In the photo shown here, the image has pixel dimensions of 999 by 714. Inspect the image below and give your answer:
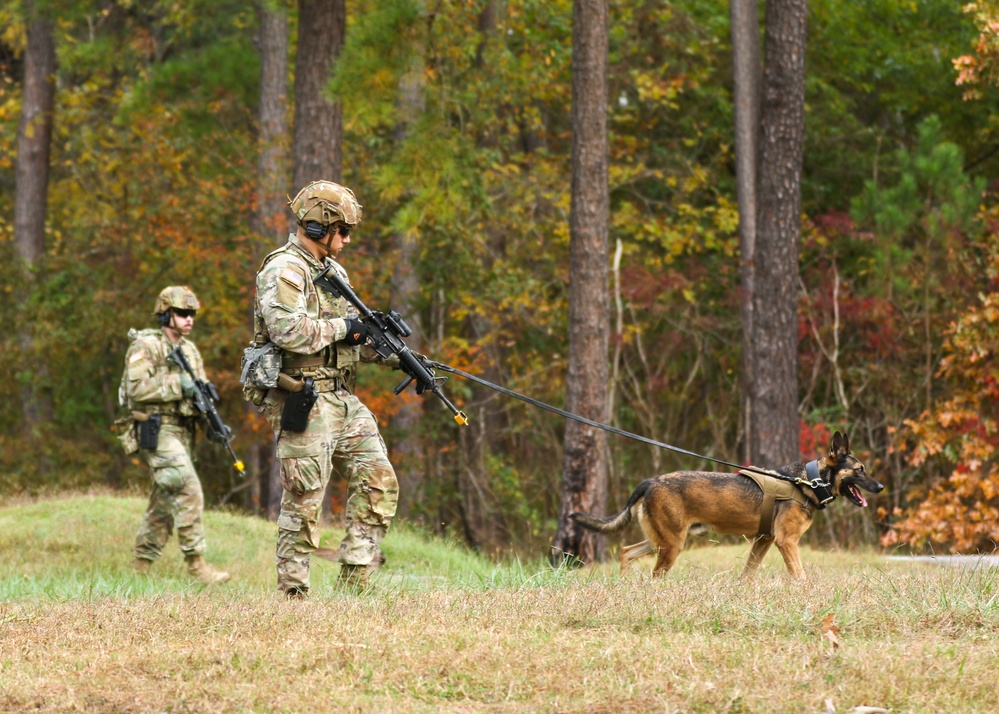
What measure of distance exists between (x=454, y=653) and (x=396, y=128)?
15.3 m

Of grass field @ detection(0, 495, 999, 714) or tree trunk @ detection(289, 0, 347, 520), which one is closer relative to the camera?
grass field @ detection(0, 495, 999, 714)

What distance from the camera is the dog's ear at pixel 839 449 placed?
8.05m

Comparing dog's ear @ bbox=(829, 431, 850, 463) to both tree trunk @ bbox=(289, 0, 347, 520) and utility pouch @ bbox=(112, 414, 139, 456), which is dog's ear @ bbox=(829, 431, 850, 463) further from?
tree trunk @ bbox=(289, 0, 347, 520)

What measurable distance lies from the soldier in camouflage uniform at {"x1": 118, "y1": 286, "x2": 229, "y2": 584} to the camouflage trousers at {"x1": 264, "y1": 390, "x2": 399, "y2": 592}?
9.34 feet

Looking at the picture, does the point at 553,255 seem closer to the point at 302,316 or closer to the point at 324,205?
the point at 324,205

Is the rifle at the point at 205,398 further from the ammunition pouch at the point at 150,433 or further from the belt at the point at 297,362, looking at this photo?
the belt at the point at 297,362

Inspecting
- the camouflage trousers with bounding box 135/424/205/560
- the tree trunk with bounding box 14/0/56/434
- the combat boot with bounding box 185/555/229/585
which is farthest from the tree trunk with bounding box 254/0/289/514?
the combat boot with bounding box 185/555/229/585

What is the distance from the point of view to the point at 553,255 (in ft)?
68.7

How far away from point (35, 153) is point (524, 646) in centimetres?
2041

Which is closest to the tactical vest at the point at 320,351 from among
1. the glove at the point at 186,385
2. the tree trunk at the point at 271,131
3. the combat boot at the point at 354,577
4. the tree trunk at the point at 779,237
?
the combat boot at the point at 354,577

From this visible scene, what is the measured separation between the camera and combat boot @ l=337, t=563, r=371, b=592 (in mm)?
7128

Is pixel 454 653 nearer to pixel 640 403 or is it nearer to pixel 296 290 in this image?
pixel 296 290

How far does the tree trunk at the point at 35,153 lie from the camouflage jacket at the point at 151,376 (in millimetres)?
13748

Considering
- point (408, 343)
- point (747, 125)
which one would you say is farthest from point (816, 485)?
point (408, 343)
